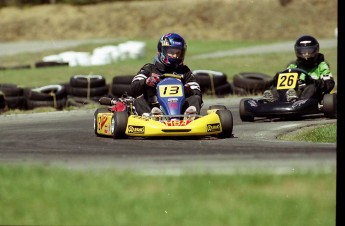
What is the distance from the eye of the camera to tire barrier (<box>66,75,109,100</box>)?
57.6 ft

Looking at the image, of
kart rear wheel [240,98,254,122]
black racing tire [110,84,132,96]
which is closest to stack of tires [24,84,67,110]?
black racing tire [110,84,132,96]

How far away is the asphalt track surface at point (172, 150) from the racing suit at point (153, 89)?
0.63 meters

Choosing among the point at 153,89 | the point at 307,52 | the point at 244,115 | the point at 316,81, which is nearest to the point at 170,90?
the point at 153,89

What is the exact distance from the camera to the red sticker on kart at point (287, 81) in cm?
1432

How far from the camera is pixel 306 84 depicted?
14.4 m

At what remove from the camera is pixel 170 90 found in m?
12.1

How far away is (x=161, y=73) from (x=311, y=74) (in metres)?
3.39

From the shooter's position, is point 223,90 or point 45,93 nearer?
point 45,93

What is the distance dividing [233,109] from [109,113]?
4.40 meters

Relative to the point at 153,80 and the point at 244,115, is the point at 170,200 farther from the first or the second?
the point at 244,115

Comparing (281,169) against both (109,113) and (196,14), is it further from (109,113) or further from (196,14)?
(196,14)

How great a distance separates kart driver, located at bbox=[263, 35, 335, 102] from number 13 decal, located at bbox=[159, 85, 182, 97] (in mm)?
2595

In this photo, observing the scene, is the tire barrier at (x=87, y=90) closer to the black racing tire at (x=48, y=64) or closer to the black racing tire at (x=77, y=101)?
the black racing tire at (x=77, y=101)

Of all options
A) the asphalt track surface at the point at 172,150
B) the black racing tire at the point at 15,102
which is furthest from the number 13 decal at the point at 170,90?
the black racing tire at the point at 15,102
